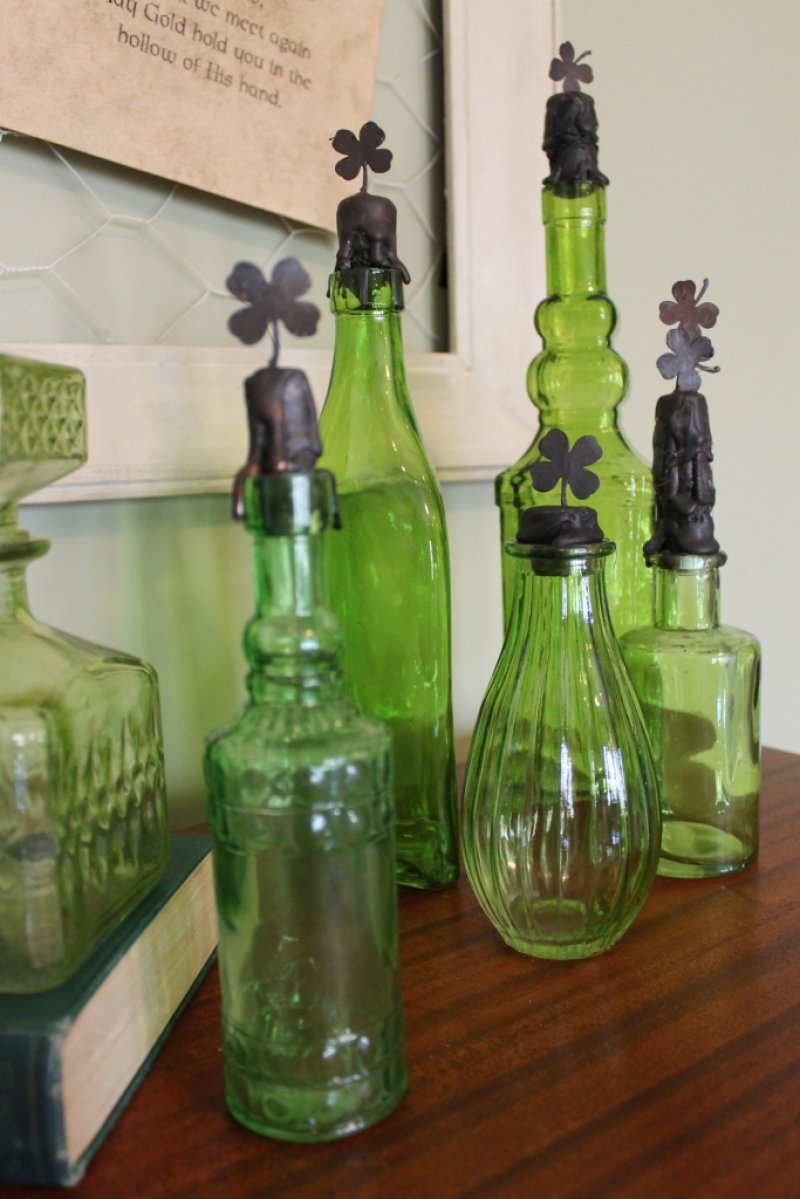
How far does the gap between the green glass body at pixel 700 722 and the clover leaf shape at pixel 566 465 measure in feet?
0.36

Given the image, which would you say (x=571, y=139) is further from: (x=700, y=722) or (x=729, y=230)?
(x=729, y=230)

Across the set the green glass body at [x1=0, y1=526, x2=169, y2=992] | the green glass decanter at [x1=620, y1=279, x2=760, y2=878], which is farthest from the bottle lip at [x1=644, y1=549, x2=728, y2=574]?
the green glass body at [x1=0, y1=526, x2=169, y2=992]

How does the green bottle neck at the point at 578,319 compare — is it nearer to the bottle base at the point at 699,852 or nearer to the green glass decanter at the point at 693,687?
the green glass decanter at the point at 693,687

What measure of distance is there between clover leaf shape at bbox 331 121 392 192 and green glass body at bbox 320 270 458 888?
57 millimetres

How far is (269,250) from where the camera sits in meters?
0.56

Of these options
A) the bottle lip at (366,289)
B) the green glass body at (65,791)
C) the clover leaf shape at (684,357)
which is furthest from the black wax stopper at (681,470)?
the green glass body at (65,791)

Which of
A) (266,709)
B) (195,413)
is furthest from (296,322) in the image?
(195,413)

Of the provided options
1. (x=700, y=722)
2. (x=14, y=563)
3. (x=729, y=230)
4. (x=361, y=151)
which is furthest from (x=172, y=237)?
(x=729, y=230)

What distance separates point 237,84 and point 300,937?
0.42m

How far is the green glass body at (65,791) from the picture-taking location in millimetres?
315

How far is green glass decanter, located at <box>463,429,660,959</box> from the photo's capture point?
387 mm

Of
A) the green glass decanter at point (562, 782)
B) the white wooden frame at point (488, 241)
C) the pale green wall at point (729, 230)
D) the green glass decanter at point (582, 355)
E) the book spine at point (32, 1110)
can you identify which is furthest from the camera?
the pale green wall at point (729, 230)

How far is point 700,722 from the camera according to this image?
1.55 feet

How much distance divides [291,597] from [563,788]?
0.49 ft
